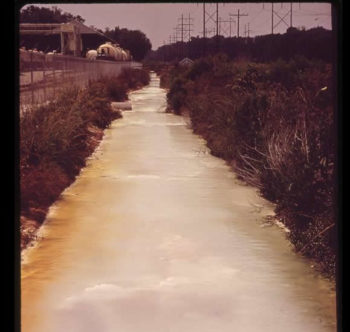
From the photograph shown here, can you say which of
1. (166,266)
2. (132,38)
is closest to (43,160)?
(166,266)

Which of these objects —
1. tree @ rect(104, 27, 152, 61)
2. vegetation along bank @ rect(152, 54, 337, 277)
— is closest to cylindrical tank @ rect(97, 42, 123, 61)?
tree @ rect(104, 27, 152, 61)

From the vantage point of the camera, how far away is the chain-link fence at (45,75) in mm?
13872

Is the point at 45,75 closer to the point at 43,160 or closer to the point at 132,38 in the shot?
the point at 43,160

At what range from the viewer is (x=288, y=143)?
9.21 meters

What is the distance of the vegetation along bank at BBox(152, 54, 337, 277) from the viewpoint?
7070 millimetres

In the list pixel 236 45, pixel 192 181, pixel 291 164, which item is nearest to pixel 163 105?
pixel 236 45

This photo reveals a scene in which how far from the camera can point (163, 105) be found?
31.8 m

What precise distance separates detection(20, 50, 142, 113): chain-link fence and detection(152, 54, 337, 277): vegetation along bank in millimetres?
3645

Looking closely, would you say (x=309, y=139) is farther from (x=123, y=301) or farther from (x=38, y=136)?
(x=38, y=136)

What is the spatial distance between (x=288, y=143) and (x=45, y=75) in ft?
29.4

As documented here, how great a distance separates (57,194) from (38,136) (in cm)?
135

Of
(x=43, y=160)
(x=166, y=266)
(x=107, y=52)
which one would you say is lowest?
(x=166, y=266)

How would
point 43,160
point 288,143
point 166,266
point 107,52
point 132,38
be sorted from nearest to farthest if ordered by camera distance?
1. point 166,266
2. point 288,143
3. point 43,160
4. point 132,38
5. point 107,52

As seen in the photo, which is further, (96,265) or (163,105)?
(163,105)
